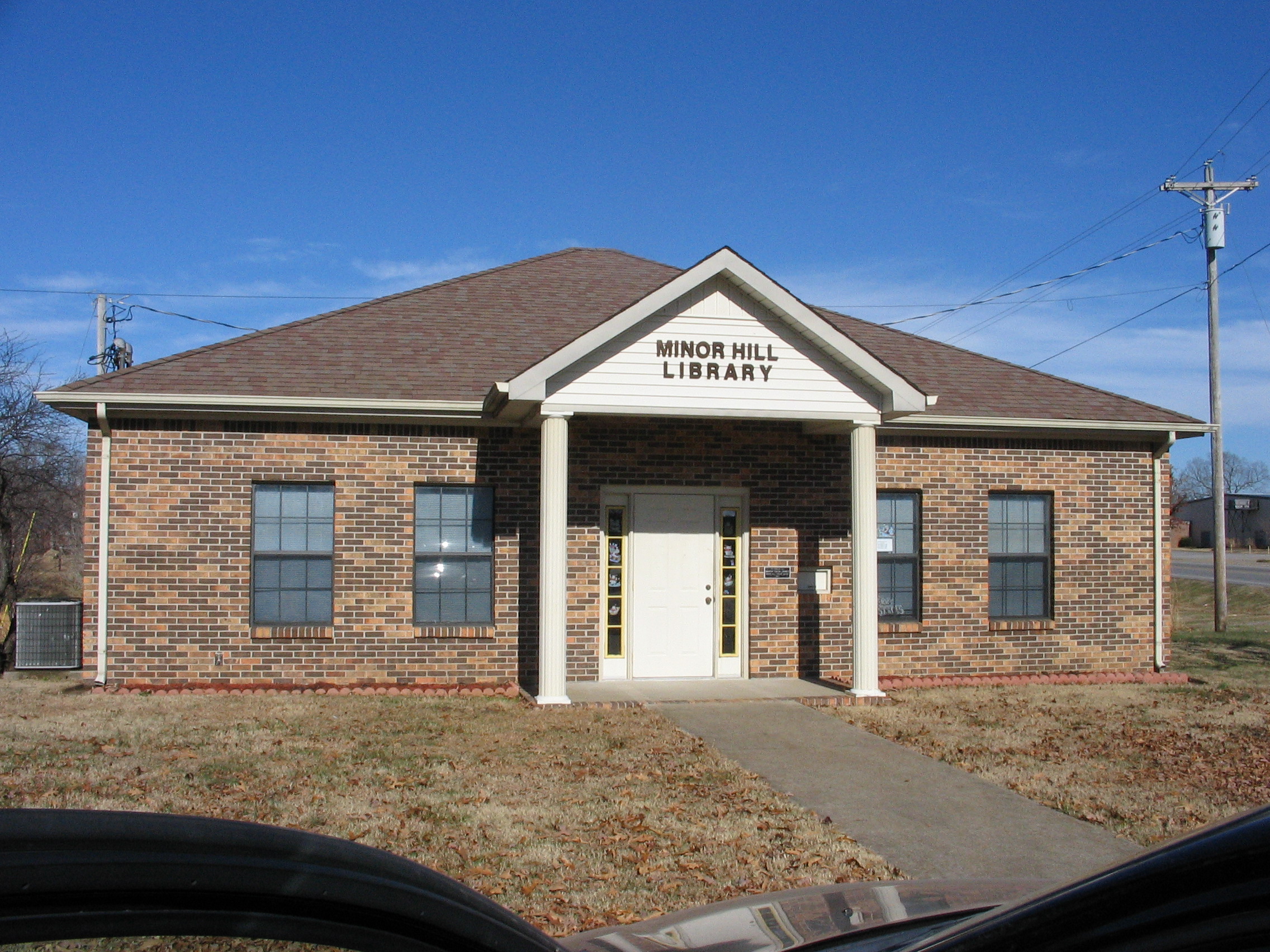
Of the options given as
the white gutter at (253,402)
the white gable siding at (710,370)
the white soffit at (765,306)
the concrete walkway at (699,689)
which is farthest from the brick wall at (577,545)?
the white soffit at (765,306)

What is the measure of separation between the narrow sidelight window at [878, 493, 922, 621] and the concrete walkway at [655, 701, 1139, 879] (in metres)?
3.24

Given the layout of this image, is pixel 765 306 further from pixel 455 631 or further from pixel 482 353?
pixel 455 631

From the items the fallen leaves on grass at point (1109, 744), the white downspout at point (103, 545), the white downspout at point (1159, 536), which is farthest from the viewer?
the white downspout at point (1159, 536)

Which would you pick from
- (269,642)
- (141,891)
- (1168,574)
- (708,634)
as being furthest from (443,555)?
(141,891)

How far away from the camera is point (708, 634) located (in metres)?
13.4

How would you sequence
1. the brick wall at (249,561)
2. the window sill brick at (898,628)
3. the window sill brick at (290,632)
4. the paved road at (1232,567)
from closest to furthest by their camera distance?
the brick wall at (249,561)
the window sill brick at (290,632)
the window sill brick at (898,628)
the paved road at (1232,567)

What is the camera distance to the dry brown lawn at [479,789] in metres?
5.88

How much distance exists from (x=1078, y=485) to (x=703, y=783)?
8607 millimetres

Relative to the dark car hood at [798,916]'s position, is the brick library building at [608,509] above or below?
above

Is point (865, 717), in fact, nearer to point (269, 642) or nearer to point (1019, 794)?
point (1019, 794)

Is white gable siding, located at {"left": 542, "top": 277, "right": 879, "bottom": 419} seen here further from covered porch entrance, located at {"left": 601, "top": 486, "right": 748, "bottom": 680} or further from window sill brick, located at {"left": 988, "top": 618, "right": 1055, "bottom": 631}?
window sill brick, located at {"left": 988, "top": 618, "right": 1055, "bottom": 631}

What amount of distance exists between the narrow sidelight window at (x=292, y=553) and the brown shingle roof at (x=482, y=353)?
1.23m

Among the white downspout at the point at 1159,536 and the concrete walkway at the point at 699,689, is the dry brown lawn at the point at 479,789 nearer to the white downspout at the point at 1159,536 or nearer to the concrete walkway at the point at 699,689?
the concrete walkway at the point at 699,689

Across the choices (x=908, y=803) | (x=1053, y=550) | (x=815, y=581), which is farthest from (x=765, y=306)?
(x=908, y=803)
